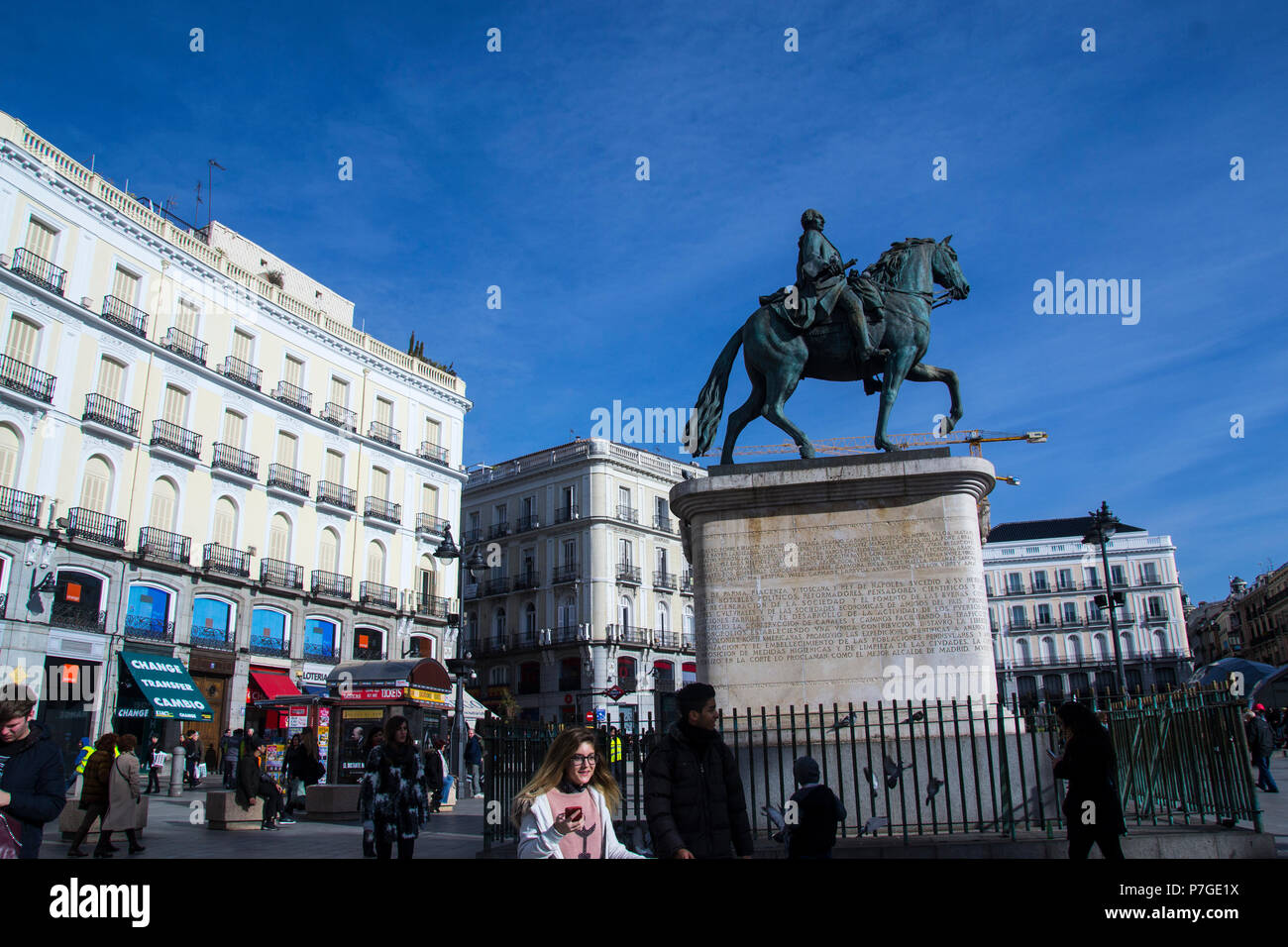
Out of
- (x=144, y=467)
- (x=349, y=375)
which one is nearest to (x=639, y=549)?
(x=349, y=375)

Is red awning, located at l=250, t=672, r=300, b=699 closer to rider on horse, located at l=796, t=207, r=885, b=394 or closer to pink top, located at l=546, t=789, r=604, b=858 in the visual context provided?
rider on horse, located at l=796, t=207, r=885, b=394

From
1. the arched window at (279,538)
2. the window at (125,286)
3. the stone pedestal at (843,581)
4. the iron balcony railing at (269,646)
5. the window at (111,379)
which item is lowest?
the stone pedestal at (843,581)

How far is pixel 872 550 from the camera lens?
33.2 ft

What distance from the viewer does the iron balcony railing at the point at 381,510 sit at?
4150 centimetres

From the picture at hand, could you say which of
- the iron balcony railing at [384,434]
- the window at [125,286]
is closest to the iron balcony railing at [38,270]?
the window at [125,286]

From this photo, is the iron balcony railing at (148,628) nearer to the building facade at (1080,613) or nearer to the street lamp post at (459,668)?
the street lamp post at (459,668)

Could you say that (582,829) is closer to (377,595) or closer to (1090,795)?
(1090,795)

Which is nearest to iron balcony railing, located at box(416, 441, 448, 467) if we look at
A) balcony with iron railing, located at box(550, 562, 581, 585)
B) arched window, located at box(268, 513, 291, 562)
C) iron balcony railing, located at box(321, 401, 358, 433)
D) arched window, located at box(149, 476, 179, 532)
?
iron balcony railing, located at box(321, 401, 358, 433)

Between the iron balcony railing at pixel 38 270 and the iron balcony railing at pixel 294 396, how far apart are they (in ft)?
30.2

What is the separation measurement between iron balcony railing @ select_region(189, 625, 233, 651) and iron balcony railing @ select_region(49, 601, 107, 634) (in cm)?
356

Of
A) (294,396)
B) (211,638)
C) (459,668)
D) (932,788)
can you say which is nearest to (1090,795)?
Answer: (932,788)

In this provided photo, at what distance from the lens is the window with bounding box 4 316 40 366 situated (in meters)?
29.4
